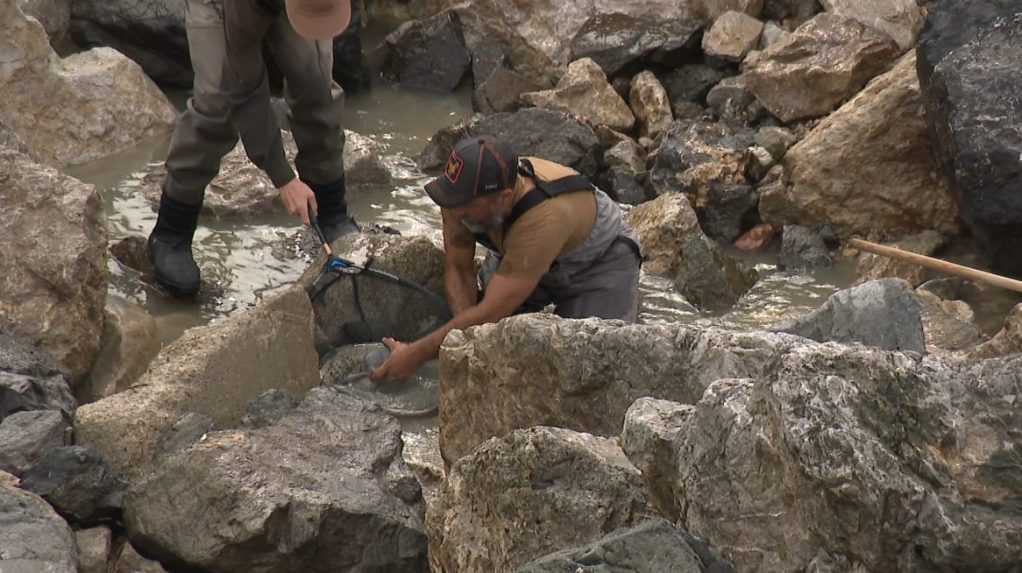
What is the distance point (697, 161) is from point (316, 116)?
255cm

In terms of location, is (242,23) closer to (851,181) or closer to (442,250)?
(442,250)

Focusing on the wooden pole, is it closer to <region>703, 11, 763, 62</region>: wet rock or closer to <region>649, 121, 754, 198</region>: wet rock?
<region>649, 121, 754, 198</region>: wet rock

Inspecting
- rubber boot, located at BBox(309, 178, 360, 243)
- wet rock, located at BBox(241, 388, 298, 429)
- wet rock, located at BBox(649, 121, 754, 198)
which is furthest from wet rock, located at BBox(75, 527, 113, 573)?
wet rock, located at BBox(649, 121, 754, 198)

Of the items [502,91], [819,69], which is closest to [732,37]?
[819,69]

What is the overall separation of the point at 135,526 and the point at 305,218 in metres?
2.02

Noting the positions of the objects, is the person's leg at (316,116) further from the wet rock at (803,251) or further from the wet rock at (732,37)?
the wet rock at (732,37)

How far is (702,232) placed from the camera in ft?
23.6

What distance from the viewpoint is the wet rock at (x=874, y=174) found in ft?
24.2

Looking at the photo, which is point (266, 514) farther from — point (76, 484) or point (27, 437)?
point (27, 437)

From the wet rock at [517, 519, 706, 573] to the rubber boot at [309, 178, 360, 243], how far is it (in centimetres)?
389

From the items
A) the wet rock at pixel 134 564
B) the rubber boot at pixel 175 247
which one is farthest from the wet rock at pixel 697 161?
the wet rock at pixel 134 564

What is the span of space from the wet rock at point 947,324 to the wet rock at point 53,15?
5.88 m

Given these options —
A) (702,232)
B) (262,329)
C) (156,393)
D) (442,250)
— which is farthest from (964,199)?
(156,393)

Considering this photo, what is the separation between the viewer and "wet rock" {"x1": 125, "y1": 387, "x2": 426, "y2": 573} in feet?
13.1
